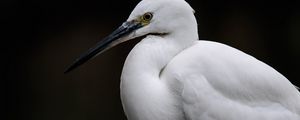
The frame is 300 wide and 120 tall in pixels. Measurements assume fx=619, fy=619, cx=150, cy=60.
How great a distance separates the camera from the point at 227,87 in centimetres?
172

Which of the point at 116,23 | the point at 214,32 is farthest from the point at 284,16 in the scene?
the point at 116,23

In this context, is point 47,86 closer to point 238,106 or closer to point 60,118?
point 60,118

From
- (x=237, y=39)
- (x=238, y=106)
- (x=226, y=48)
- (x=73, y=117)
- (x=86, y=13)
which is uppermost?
(x=86, y=13)

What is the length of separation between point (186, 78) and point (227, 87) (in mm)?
117

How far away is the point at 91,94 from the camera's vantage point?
378 centimetres

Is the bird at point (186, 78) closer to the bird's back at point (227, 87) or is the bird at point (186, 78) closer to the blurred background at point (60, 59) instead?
the bird's back at point (227, 87)

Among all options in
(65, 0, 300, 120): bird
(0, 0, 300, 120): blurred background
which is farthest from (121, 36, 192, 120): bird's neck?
(0, 0, 300, 120): blurred background

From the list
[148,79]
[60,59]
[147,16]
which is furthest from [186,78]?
[60,59]

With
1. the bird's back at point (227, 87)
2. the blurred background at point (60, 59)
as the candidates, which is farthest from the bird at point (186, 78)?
the blurred background at point (60, 59)

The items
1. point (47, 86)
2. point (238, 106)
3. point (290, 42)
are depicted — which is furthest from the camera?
point (290, 42)

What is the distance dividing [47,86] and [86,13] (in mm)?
511

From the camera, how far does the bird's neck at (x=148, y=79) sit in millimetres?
1724

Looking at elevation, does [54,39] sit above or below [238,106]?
above

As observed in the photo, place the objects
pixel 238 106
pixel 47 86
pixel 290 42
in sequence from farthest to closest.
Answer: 1. pixel 290 42
2. pixel 47 86
3. pixel 238 106
